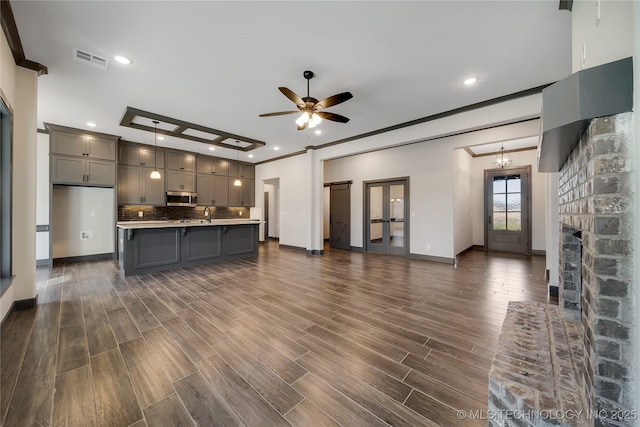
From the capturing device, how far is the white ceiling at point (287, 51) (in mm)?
2162

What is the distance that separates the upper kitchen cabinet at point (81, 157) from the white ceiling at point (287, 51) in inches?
38.6

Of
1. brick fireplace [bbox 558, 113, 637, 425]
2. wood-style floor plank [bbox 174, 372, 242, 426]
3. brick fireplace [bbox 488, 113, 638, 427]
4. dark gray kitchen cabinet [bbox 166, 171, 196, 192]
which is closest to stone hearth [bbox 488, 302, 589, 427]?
brick fireplace [bbox 488, 113, 638, 427]

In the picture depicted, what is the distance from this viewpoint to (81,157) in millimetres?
5344

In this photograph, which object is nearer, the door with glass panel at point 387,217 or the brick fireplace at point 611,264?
the brick fireplace at point 611,264

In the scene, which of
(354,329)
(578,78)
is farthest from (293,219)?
(578,78)

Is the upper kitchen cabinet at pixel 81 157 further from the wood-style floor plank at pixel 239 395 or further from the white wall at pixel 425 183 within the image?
the white wall at pixel 425 183

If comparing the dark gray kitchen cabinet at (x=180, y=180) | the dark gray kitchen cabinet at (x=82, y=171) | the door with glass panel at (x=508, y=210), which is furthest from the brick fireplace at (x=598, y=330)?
the dark gray kitchen cabinet at (x=180, y=180)

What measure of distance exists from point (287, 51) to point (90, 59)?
7.68 feet

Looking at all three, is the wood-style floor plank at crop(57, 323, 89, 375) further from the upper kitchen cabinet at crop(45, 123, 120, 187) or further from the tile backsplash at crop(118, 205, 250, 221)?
the tile backsplash at crop(118, 205, 250, 221)

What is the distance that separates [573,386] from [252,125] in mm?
5477

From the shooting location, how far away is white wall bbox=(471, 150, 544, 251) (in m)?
6.37

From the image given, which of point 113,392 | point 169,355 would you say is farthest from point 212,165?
point 113,392

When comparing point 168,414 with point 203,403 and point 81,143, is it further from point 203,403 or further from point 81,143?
point 81,143

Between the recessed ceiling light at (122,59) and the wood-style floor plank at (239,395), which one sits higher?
the recessed ceiling light at (122,59)
